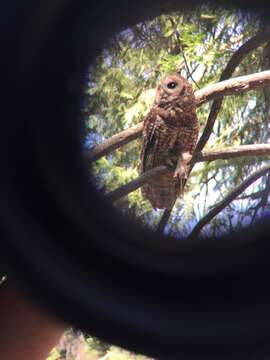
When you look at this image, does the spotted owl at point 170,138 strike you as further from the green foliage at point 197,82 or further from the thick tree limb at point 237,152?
the thick tree limb at point 237,152

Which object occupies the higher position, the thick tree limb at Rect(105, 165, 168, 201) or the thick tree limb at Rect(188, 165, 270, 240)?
the thick tree limb at Rect(188, 165, 270, 240)

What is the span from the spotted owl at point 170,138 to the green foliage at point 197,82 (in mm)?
68

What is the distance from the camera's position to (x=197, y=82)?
69.2 inches

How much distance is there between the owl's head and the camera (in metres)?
1.60

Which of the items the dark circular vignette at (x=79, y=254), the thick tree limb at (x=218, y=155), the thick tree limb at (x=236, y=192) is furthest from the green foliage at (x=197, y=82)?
the dark circular vignette at (x=79, y=254)

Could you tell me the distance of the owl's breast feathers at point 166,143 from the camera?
5.24ft

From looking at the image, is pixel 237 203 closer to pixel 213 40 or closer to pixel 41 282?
pixel 213 40

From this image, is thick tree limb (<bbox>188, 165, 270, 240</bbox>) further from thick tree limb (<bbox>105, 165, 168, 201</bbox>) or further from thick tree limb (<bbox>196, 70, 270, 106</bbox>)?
thick tree limb (<bbox>196, 70, 270, 106</bbox>)

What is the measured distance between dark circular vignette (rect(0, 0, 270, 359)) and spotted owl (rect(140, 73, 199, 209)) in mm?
890

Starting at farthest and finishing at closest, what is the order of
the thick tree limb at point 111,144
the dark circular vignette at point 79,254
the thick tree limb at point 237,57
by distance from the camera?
the thick tree limb at point 237,57
the thick tree limb at point 111,144
the dark circular vignette at point 79,254

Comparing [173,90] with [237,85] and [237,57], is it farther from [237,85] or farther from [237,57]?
[237,85]

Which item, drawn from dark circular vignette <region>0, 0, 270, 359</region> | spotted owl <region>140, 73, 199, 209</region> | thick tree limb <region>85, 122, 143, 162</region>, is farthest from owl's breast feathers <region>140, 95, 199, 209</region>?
dark circular vignette <region>0, 0, 270, 359</region>

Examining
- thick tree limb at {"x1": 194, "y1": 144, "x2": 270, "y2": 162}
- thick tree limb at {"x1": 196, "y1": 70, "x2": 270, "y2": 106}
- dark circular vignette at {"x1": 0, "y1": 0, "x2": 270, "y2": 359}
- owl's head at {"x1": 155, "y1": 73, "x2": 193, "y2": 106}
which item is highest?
owl's head at {"x1": 155, "y1": 73, "x2": 193, "y2": 106}

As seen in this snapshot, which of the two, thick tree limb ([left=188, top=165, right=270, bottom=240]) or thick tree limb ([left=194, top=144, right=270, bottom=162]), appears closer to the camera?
thick tree limb ([left=194, top=144, right=270, bottom=162])
